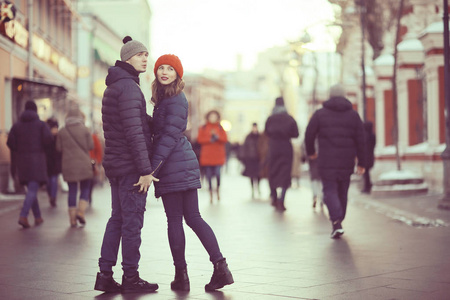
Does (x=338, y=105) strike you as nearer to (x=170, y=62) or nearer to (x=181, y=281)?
(x=170, y=62)

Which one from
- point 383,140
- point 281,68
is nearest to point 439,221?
point 383,140

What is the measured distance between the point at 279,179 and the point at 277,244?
5916mm

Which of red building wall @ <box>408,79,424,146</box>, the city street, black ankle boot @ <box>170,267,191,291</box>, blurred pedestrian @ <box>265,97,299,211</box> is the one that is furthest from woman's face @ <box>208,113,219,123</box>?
black ankle boot @ <box>170,267,191,291</box>

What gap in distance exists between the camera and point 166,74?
7.39 metres

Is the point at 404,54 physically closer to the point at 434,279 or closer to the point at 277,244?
the point at 277,244

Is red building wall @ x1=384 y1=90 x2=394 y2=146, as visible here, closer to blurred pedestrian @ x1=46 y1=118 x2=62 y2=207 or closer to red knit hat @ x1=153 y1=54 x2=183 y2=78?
blurred pedestrian @ x1=46 y1=118 x2=62 y2=207

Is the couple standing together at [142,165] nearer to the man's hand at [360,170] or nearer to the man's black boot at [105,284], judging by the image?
the man's black boot at [105,284]

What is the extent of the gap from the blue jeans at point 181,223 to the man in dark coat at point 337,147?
4159 millimetres

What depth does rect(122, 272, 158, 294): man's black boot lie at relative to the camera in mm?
7227

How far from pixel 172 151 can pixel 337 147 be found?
180 inches

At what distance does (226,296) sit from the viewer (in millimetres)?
6961

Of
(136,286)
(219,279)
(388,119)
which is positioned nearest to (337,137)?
(219,279)

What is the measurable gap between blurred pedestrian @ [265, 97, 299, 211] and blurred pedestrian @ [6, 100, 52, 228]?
168 inches

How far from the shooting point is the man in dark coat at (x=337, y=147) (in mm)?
11523
